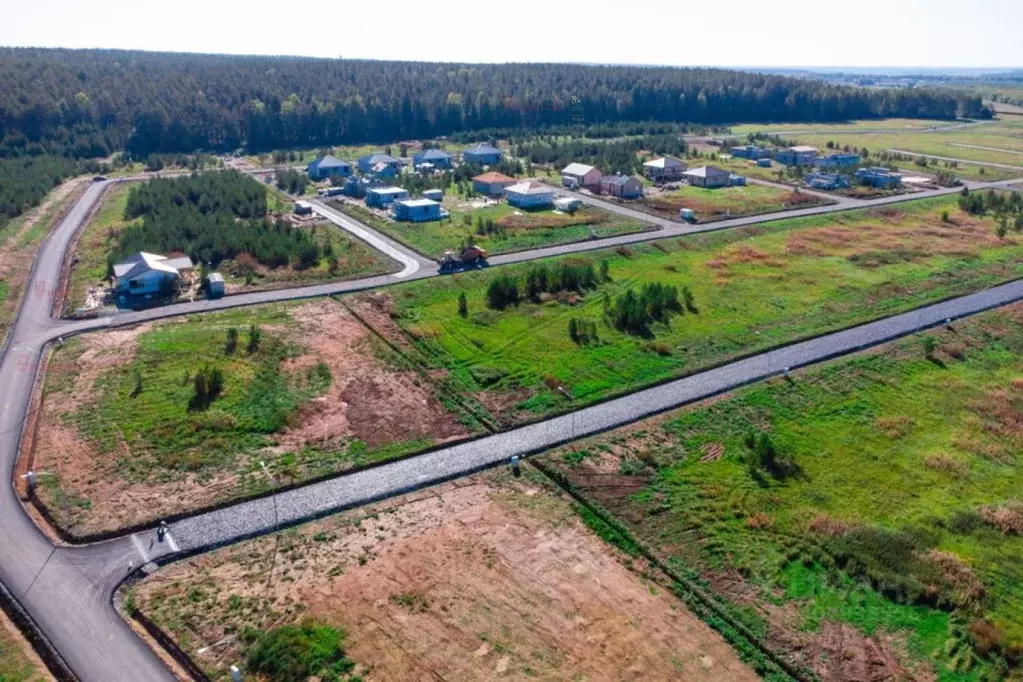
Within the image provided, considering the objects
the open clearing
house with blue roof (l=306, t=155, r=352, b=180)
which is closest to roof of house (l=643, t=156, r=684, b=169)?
the open clearing

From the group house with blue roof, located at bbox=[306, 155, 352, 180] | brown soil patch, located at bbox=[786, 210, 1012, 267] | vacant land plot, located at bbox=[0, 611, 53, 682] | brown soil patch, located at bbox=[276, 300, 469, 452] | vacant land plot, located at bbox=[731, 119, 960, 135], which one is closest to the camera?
vacant land plot, located at bbox=[0, 611, 53, 682]

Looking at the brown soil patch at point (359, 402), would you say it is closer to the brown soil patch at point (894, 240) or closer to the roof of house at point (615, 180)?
the brown soil patch at point (894, 240)

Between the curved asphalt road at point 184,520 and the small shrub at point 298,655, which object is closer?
the small shrub at point 298,655

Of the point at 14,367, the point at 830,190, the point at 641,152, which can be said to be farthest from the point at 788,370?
the point at 641,152

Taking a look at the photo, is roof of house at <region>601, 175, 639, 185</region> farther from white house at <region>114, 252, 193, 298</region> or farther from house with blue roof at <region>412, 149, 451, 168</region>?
white house at <region>114, 252, 193, 298</region>

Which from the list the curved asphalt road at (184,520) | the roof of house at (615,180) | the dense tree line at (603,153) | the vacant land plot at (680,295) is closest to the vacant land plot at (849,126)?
the dense tree line at (603,153)

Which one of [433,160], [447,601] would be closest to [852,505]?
[447,601]

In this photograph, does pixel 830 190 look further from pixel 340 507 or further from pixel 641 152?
pixel 340 507
